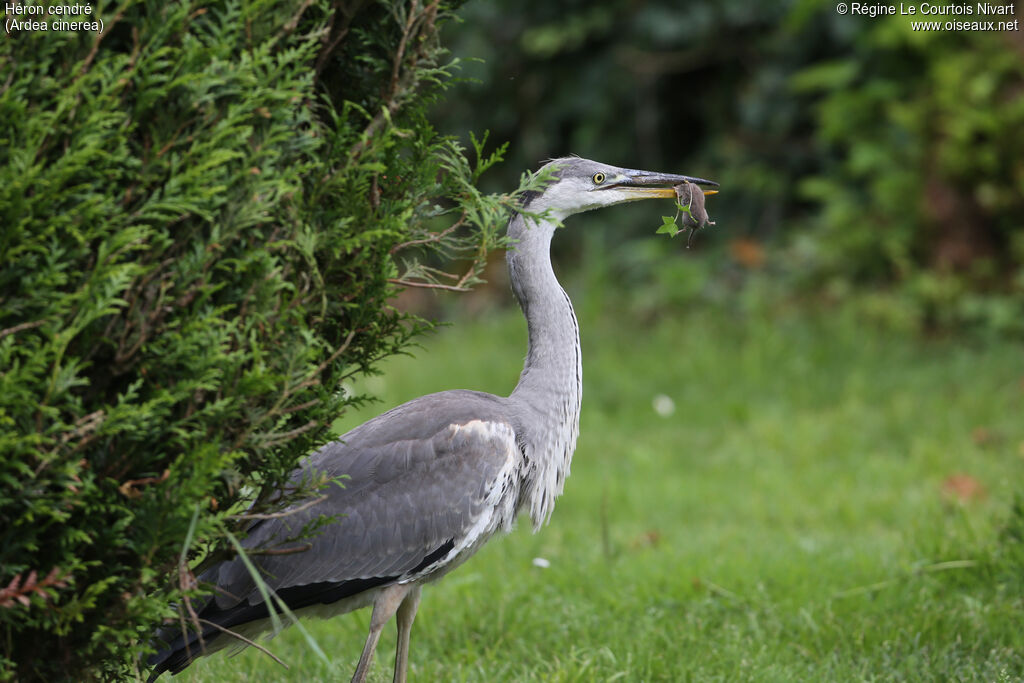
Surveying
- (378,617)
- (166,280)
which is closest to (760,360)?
(378,617)

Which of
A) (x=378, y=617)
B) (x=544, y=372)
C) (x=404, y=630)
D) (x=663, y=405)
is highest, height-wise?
(x=544, y=372)

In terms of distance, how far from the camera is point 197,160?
9.49 feet

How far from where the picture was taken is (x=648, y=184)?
15.1 feet

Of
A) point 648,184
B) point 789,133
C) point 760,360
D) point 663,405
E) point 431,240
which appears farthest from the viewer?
point 789,133

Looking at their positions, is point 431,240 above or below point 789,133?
above

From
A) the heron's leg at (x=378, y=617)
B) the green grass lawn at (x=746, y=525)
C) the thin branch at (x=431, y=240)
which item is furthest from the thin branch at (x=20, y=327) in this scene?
the heron's leg at (x=378, y=617)

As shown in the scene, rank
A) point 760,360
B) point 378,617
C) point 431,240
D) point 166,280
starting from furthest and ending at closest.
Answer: point 760,360
point 378,617
point 431,240
point 166,280

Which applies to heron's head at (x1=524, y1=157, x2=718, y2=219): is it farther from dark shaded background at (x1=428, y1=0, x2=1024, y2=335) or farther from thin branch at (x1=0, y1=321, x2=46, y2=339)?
dark shaded background at (x1=428, y1=0, x2=1024, y2=335)

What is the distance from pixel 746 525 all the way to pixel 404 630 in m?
3.23

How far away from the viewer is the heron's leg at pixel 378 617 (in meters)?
3.97

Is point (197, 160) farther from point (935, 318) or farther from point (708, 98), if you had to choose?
point (708, 98)

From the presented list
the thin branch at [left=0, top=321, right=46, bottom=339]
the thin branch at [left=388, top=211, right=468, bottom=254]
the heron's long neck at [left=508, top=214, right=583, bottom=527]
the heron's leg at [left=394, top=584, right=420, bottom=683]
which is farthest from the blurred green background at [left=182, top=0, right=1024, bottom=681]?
the thin branch at [left=0, top=321, right=46, bottom=339]

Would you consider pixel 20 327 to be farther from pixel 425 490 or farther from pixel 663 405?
pixel 663 405

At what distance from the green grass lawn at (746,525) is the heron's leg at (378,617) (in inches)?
19.4
